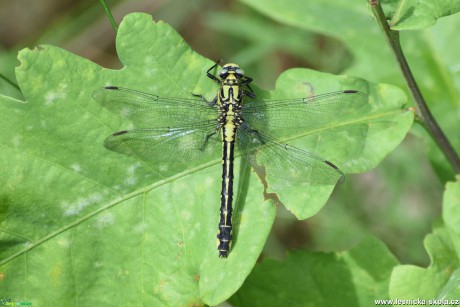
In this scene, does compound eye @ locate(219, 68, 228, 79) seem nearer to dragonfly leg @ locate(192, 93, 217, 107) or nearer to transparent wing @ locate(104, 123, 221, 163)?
dragonfly leg @ locate(192, 93, 217, 107)

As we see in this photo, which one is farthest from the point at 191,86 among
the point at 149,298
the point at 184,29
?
the point at 184,29

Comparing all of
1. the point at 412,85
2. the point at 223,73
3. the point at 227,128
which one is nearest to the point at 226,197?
the point at 227,128

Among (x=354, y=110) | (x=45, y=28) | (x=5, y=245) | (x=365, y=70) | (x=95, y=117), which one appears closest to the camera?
(x=5, y=245)

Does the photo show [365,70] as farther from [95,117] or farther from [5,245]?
[5,245]


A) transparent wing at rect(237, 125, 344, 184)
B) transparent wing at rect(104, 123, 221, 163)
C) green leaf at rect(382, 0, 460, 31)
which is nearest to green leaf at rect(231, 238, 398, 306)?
transparent wing at rect(237, 125, 344, 184)

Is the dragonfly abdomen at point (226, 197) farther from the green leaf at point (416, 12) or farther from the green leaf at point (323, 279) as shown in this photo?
the green leaf at point (416, 12)

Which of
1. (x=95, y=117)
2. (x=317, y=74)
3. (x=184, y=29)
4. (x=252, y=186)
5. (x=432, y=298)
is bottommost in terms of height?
(x=432, y=298)

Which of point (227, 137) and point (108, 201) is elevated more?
point (227, 137)

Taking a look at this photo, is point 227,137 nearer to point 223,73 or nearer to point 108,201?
point 223,73
